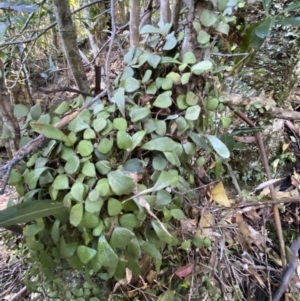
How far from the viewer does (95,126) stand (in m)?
0.52

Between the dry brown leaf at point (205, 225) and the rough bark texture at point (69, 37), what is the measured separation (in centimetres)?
37

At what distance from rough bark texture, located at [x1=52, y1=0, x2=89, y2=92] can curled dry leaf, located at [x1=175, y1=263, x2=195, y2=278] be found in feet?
1.40

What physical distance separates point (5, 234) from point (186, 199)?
646 mm

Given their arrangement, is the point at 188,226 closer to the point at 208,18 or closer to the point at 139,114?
the point at 139,114

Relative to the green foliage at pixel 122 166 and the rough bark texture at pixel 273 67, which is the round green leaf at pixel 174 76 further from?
the rough bark texture at pixel 273 67

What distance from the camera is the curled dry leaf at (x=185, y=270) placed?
0.69 m

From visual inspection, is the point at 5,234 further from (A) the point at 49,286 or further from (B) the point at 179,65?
(B) the point at 179,65

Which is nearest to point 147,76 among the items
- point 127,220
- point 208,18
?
point 208,18

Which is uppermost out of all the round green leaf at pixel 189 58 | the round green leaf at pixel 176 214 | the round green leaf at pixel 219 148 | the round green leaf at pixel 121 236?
the round green leaf at pixel 189 58

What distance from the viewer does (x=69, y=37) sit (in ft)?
1.99

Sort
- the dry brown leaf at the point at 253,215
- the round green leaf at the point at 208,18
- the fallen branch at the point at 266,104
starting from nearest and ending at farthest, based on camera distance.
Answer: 1. the round green leaf at the point at 208,18
2. the fallen branch at the point at 266,104
3. the dry brown leaf at the point at 253,215

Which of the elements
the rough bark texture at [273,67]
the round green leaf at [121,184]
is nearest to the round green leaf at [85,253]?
the round green leaf at [121,184]

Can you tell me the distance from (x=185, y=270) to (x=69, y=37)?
1.72 ft

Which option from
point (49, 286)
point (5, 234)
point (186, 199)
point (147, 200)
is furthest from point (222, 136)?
point (5, 234)
